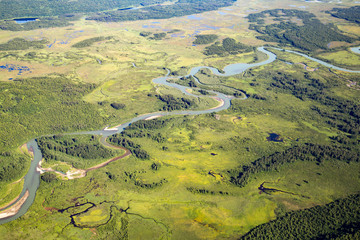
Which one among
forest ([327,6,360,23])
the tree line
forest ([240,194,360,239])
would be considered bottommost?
forest ([240,194,360,239])

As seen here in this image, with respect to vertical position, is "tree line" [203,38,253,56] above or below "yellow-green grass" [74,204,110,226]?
above

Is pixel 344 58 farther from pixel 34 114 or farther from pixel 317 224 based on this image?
pixel 34 114

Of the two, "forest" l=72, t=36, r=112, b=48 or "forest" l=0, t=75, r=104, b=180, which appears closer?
"forest" l=0, t=75, r=104, b=180

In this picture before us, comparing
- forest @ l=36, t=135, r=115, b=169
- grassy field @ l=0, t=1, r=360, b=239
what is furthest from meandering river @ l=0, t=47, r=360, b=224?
forest @ l=36, t=135, r=115, b=169

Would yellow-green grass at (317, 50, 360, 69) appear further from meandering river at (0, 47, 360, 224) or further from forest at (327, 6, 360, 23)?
forest at (327, 6, 360, 23)

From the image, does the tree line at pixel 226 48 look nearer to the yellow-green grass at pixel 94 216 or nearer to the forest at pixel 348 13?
the forest at pixel 348 13

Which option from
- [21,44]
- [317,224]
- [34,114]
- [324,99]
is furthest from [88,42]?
[317,224]
